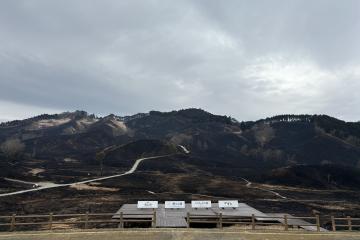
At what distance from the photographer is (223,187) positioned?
11519 centimetres

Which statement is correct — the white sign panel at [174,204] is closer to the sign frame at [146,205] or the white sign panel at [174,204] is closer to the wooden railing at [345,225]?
the sign frame at [146,205]

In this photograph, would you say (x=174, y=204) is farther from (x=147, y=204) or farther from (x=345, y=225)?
(x=345, y=225)

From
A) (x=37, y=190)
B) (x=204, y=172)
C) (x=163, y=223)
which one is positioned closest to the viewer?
(x=163, y=223)

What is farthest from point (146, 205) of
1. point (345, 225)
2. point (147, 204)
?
point (345, 225)

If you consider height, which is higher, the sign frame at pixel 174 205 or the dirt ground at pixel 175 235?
the sign frame at pixel 174 205

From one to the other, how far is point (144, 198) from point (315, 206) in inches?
1560

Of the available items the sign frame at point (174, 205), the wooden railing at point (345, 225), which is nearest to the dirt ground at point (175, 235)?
the wooden railing at point (345, 225)

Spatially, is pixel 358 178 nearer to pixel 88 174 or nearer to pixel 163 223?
pixel 88 174

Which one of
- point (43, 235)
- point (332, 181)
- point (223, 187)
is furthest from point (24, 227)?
point (332, 181)

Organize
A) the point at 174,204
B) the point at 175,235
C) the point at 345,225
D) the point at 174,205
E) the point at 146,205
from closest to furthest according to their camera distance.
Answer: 1. the point at 175,235
2. the point at 345,225
3. the point at 146,205
4. the point at 174,205
5. the point at 174,204

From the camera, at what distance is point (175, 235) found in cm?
3158

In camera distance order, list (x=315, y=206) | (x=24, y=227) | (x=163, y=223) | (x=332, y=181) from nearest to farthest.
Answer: (x=163, y=223) → (x=24, y=227) → (x=315, y=206) → (x=332, y=181)

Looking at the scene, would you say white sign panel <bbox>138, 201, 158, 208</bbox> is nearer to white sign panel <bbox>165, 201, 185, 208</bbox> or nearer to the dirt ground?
white sign panel <bbox>165, 201, 185, 208</bbox>

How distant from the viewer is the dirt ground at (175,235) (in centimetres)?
3067
